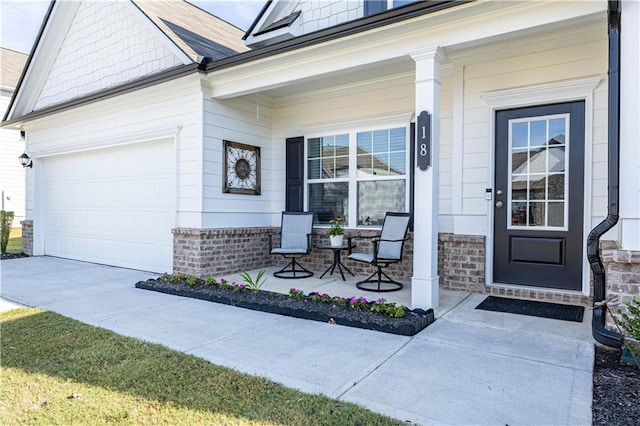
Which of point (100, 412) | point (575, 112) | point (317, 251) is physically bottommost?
point (100, 412)

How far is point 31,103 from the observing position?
9.16 metres

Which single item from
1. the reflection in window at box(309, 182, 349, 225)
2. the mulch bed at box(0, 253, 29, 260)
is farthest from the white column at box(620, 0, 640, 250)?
the mulch bed at box(0, 253, 29, 260)

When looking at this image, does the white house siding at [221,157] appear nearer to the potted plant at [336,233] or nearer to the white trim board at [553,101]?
the potted plant at [336,233]

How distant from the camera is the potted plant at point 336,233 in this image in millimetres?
5824

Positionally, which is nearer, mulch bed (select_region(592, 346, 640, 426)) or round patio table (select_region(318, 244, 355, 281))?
mulch bed (select_region(592, 346, 640, 426))

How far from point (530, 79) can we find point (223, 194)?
4.42 meters

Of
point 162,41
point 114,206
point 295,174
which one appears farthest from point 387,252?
point 114,206

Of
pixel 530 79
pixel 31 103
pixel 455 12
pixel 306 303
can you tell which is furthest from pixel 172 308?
pixel 31 103

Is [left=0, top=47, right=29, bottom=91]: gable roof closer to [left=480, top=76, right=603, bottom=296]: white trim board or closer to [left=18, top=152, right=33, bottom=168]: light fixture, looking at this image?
[left=18, top=152, right=33, bottom=168]: light fixture

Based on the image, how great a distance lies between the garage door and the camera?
6.58 m

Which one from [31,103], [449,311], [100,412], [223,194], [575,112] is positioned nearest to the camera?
[100,412]

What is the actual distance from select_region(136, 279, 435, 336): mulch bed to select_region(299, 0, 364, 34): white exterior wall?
13.4 ft

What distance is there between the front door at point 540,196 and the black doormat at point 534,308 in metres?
0.31

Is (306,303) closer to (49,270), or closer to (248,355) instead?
(248,355)
